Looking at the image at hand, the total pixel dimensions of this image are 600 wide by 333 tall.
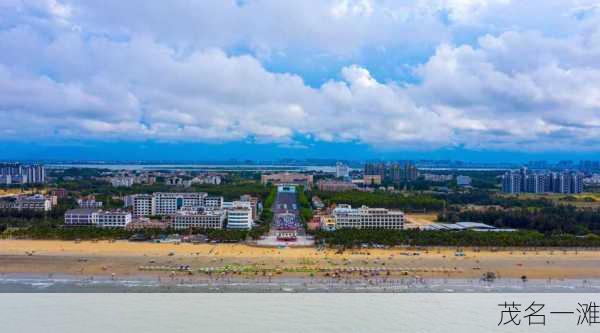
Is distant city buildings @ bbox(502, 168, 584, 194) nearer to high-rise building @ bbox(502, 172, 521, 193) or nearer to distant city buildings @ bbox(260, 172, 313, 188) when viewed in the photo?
high-rise building @ bbox(502, 172, 521, 193)

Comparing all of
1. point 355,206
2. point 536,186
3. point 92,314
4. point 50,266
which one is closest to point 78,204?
point 355,206

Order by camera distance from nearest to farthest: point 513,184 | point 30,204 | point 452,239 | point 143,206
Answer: point 452,239
point 30,204
point 143,206
point 513,184

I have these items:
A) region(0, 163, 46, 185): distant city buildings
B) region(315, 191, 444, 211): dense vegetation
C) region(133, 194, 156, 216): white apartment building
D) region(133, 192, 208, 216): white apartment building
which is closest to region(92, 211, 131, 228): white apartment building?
region(133, 192, 208, 216): white apartment building

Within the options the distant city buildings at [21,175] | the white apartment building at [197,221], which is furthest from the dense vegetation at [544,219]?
the distant city buildings at [21,175]

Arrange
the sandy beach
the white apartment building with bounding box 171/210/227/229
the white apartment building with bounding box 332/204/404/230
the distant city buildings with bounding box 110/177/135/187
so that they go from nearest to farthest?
the sandy beach, the white apartment building with bounding box 171/210/227/229, the white apartment building with bounding box 332/204/404/230, the distant city buildings with bounding box 110/177/135/187

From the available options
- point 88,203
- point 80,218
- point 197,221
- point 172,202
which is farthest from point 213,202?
point 80,218

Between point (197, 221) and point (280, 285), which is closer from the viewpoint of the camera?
point (280, 285)

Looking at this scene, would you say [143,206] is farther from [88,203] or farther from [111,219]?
[111,219]
